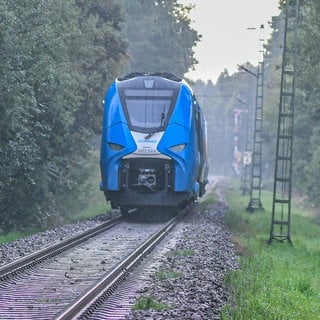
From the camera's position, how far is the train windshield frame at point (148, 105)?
2573cm

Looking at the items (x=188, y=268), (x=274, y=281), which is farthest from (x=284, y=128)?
(x=188, y=268)

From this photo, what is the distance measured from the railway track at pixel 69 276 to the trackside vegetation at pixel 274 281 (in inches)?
69.2

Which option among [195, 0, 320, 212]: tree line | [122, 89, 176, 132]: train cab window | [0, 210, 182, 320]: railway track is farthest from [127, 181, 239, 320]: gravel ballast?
[195, 0, 320, 212]: tree line

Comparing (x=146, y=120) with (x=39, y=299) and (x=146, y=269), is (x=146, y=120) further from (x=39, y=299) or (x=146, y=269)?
(x=39, y=299)

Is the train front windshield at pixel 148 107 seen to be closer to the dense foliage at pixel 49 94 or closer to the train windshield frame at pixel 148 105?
the train windshield frame at pixel 148 105

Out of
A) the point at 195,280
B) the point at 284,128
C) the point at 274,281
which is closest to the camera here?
the point at 195,280

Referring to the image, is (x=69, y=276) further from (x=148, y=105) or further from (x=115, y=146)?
(x=148, y=105)

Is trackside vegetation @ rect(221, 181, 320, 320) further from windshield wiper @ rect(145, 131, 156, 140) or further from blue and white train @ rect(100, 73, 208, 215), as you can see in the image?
windshield wiper @ rect(145, 131, 156, 140)

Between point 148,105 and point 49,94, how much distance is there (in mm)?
5187

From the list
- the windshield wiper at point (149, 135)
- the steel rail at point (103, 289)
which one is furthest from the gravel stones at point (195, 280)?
the windshield wiper at point (149, 135)

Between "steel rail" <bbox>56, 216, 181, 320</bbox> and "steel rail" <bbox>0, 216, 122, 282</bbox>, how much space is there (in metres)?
1.53

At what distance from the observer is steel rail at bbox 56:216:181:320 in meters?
9.78

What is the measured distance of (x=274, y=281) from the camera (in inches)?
570

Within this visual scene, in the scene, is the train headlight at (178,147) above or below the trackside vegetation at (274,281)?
above
